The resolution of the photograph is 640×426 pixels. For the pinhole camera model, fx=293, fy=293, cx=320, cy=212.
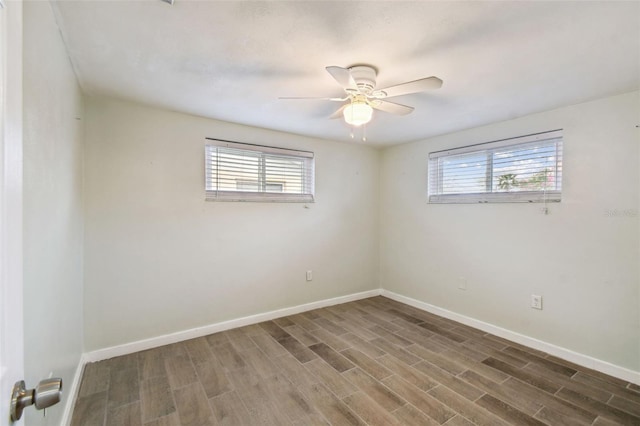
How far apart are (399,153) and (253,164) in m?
2.02

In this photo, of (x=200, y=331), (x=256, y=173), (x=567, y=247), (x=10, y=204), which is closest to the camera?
(x=10, y=204)

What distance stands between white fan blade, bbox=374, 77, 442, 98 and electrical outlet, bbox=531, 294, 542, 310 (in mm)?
2261

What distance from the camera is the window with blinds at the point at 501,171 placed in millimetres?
2664

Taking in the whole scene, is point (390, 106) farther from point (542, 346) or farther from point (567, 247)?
point (542, 346)

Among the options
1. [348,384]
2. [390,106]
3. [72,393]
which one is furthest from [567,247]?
[72,393]

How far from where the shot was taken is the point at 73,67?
1.92 m

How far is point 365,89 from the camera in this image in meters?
1.94

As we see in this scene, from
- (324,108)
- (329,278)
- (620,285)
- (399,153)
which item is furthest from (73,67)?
(620,285)

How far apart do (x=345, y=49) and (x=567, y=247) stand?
2520 millimetres

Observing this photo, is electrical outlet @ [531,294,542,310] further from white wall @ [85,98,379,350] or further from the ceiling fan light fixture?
the ceiling fan light fixture

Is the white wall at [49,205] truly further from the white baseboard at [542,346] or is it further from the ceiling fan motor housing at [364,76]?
the white baseboard at [542,346]

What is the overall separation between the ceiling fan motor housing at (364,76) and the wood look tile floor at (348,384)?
2.11m

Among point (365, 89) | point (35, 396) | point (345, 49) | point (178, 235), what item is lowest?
point (35, 396)

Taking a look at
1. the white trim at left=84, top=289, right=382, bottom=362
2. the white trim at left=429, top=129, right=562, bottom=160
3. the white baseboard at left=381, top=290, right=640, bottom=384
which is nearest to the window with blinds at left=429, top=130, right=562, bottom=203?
the white trim at left=429, top=129, right=562, bottom=160
